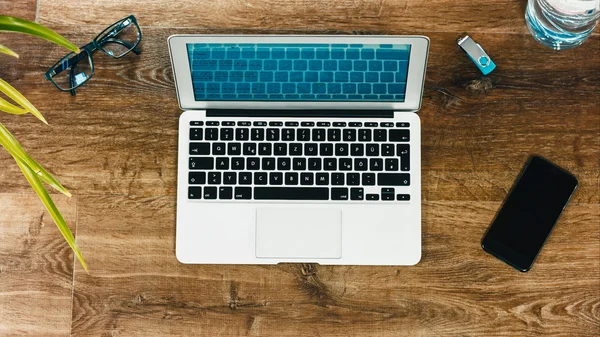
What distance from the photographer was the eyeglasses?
39.6 inches

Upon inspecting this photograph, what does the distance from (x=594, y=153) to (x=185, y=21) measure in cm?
73

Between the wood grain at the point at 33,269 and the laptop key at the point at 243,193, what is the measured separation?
0.91 ft

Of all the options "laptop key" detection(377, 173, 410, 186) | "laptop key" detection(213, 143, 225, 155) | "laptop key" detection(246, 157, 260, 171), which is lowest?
"laptop key" detection(377, 173, 410, 186)

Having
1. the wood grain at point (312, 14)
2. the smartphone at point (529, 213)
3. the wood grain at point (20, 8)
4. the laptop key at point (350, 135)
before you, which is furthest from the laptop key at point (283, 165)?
the wood grain at point (20, 8)

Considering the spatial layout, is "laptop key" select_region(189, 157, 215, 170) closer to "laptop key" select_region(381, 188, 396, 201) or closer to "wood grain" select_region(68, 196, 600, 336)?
"wood grain" select_region(68, 196, 600, 336)

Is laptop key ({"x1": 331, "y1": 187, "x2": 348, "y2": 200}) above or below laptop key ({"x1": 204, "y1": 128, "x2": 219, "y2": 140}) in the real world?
below

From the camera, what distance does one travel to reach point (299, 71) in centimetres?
96

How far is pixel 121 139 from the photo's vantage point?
3.30 ft

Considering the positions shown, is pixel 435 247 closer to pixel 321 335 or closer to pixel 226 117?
pixel 321 335

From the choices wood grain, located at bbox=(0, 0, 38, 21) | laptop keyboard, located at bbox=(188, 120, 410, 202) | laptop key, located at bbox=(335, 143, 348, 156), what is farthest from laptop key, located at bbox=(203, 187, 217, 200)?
wood grain, located at bbox=(0, 0, 38, 21)

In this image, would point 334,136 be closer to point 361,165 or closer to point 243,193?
point 361,165

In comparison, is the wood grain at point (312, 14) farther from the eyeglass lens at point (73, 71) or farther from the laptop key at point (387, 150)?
the laptop key at point (387, 150)

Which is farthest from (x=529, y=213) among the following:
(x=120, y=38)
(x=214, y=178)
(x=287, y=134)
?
→ (x=120, y=38)

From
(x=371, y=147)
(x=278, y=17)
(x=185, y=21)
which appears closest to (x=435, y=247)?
(x=371, y=147)
